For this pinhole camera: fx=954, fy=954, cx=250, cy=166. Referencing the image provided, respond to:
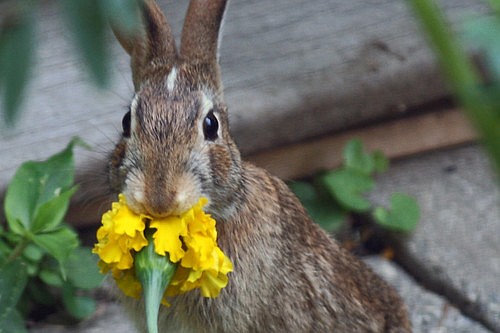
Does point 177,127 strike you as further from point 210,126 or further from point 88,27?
point 88,27

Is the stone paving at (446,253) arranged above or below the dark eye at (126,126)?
below

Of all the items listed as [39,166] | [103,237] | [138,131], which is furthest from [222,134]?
[39,166]

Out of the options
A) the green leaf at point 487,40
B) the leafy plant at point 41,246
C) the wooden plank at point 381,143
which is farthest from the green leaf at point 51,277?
the green leaf at point 487,40

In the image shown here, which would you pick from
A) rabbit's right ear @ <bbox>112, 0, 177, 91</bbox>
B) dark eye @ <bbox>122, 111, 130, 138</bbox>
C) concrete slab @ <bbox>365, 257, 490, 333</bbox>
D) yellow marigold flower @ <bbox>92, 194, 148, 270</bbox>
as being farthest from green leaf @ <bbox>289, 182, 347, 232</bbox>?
yellow marigold flower @ <bbox>92, 194, 148, 270</bbox>

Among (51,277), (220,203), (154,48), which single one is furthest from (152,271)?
(51,277)

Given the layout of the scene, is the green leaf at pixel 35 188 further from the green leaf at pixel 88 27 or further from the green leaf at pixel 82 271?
the green leaf at pixel 88 27

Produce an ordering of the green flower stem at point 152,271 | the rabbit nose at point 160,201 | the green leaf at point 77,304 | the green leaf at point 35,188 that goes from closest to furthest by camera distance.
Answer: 1. the rabbit nose at point 160,201
2. the green flower stem at point 152,271
3. the green leaf at point 35,188
4. the green leaf at point 77,304
